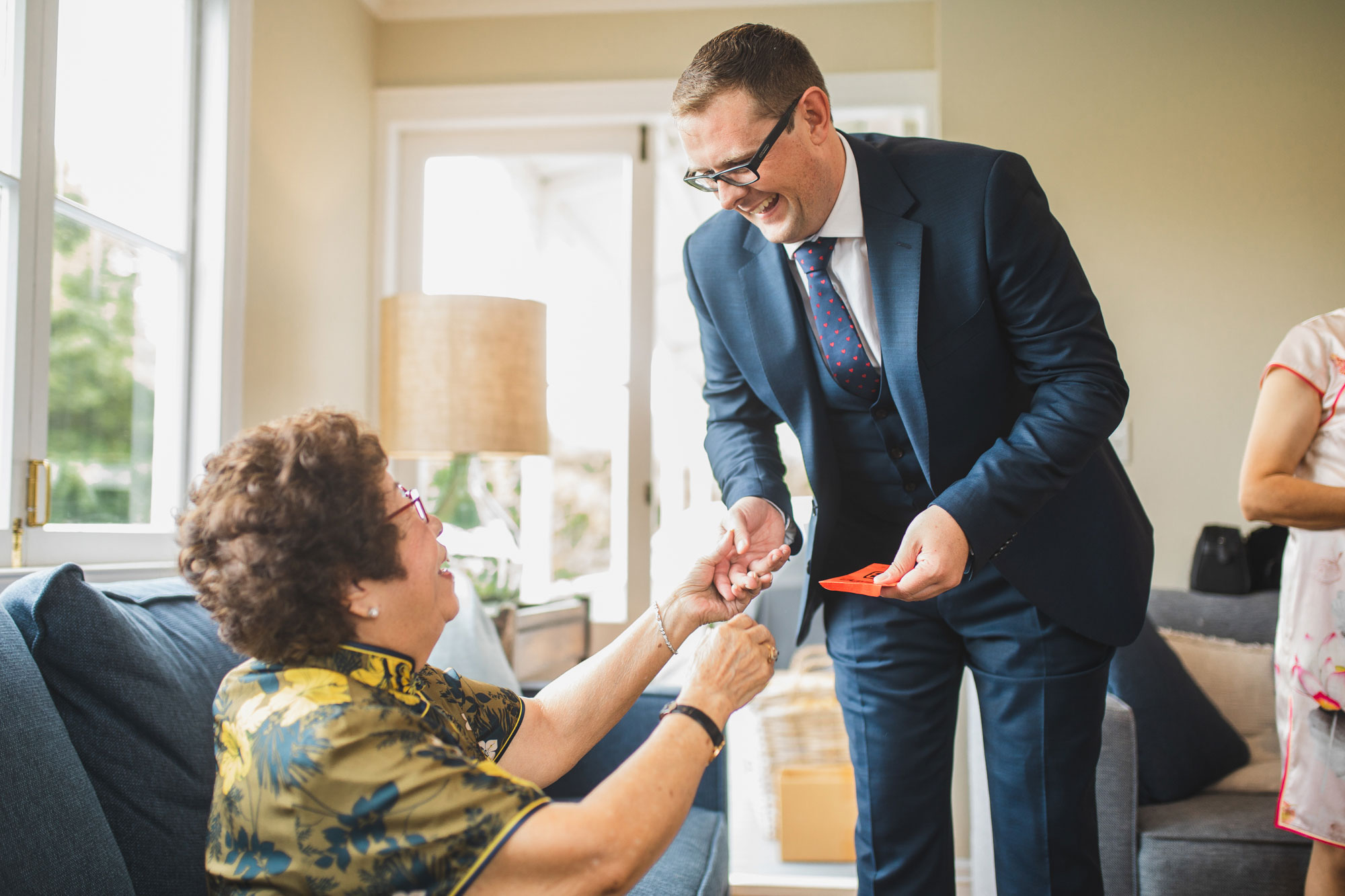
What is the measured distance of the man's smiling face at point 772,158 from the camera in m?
1.29

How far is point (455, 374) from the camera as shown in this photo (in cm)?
254

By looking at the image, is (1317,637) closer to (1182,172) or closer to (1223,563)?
(1223,563)

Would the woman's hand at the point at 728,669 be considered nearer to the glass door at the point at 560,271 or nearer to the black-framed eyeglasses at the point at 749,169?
the black-framed eyeglasses at the point at 749,169

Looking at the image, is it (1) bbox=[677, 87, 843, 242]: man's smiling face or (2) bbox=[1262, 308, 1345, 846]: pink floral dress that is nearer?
(1) bbox=[677, 87, 843, 242]: man's smiling face

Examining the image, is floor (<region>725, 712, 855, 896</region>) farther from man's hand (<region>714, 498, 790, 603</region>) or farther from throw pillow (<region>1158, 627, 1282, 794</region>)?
man's hand (<region>714, 498, 790, 603</region>)

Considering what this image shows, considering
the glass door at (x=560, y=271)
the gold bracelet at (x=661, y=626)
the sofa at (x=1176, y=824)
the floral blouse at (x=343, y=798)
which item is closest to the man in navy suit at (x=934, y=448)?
the gold bracelet at (x=661, y=626)

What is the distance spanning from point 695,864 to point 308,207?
6.88 feet

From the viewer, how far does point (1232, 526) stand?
2760 millimetres

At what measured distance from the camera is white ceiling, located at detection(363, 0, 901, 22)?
3.11 meters

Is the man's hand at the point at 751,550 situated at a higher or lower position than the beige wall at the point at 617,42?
lower

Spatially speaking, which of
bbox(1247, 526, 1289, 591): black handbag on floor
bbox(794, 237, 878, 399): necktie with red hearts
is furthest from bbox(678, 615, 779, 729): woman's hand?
bbox(1247, 526, 1289, 591): black handbag on floor

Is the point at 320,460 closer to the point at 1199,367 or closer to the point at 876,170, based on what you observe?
the point at 876,170

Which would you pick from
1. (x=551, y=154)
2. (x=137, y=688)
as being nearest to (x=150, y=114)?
(x=551, y=154)

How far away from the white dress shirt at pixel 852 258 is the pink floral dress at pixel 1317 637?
0.82 m
